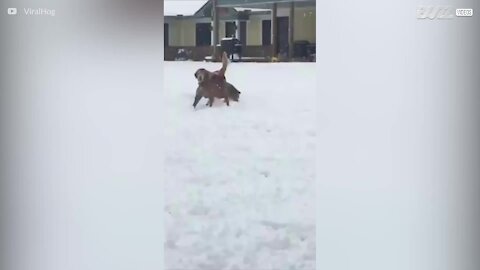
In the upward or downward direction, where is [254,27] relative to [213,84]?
upward

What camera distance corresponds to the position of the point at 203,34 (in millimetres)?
1552

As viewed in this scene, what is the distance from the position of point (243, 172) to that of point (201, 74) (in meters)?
0.24

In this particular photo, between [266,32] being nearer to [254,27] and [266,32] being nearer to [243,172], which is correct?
[254,27]

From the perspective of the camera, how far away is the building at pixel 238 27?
153 centimetres

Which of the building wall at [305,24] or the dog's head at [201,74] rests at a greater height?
the building wall at [305,24]

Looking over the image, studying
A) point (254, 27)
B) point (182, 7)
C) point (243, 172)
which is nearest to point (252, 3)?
point (254, 27)

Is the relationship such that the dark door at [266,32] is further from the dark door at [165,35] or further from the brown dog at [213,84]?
the dark door at [165,35]

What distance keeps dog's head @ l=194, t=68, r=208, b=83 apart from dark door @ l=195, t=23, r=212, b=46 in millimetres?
60

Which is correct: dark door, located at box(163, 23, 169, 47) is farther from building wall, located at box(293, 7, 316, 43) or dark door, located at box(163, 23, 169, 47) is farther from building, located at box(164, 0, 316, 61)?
building wall, located at box(293, 7, 316, 43)

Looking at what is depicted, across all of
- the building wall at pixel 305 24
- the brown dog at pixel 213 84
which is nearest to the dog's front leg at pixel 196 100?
the brown dog at pixel 213 84

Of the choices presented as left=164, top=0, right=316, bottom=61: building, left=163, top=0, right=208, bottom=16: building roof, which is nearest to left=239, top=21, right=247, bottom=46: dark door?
left=164, top=0, right=316, bottom=61: building

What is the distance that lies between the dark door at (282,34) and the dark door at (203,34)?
0.16 meters

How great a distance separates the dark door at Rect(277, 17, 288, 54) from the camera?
5.06ft

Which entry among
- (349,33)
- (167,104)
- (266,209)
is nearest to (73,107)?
(167,104)
